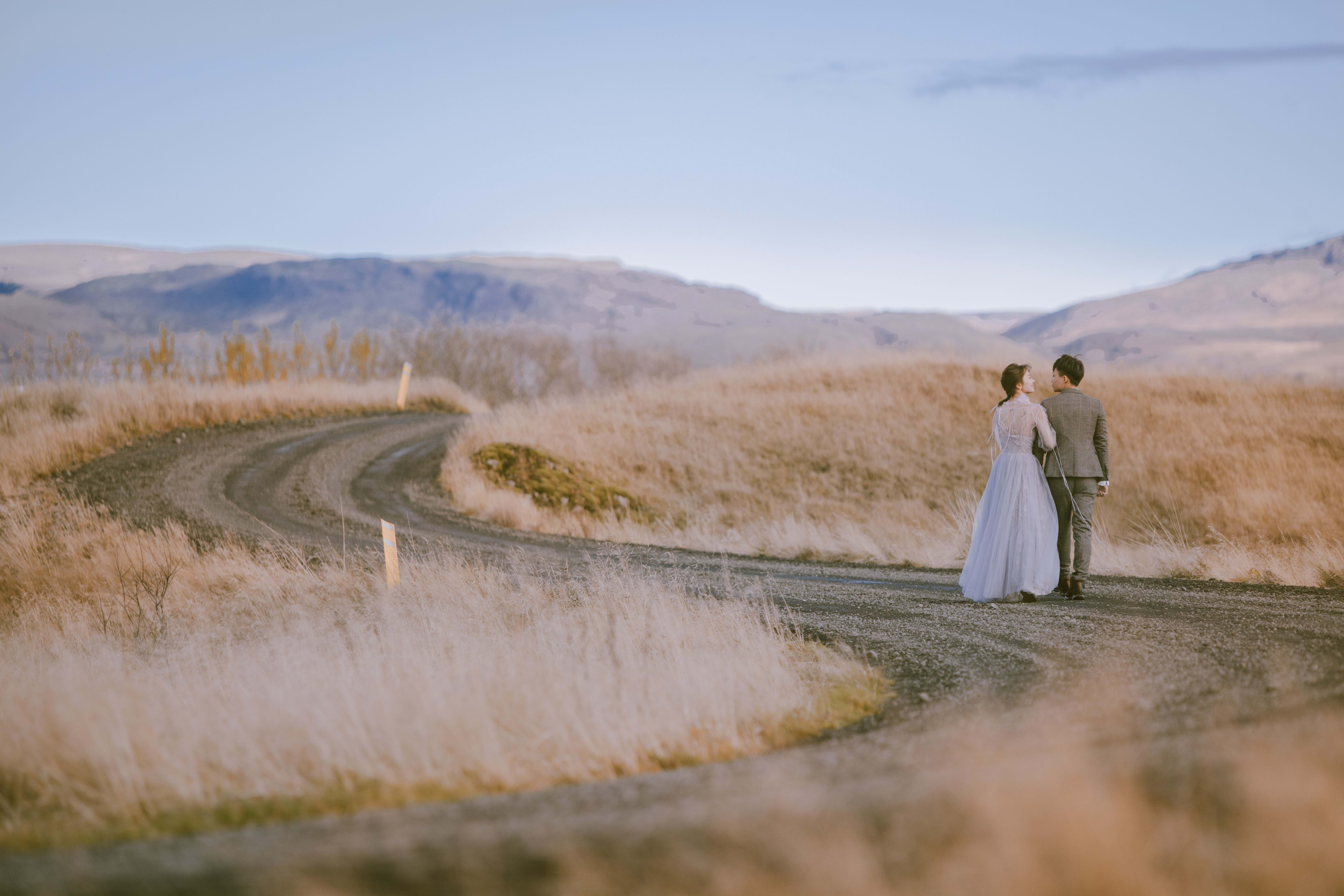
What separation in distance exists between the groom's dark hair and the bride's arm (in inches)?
22.9

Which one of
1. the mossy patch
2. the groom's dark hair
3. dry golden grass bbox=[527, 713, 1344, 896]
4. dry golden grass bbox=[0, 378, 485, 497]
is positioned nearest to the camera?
dry golden grass bbox=[527, 713, 1344, 896]

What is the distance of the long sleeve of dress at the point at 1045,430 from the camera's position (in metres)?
8.66

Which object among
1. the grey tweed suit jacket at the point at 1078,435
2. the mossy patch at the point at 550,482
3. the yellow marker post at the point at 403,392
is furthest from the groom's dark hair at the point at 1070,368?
the yellow marker post at the point at 403,392

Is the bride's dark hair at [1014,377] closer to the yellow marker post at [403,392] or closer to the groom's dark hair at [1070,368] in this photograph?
the groom's dark hair at [1070,368]

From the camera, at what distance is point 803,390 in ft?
91.7

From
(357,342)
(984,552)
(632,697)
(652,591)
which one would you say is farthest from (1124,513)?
(357,342)

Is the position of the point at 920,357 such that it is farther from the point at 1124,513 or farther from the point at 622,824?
the point at 622,824

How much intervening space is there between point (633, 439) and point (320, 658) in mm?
16019

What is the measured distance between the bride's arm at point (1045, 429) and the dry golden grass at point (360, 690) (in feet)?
10.9

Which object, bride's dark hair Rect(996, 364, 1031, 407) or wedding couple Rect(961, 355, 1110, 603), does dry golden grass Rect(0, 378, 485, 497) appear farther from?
bride's dark hair Rect(996, 364, 1031, 407)

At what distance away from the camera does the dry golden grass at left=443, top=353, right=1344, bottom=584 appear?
14.2 meters

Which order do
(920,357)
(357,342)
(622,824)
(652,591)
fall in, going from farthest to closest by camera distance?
(357,342) < (920,357) < (652,591) < (622,824)

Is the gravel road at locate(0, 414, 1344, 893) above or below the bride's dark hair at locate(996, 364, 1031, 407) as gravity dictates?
below

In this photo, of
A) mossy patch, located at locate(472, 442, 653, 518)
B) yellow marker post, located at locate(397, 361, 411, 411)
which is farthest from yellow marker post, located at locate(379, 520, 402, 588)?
yellow marker post, located at locate(397, 361, 411, 411)
